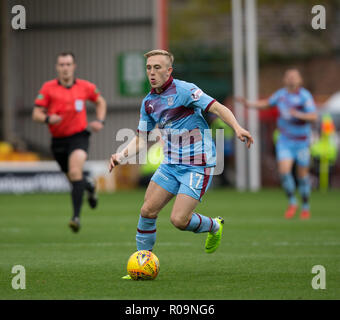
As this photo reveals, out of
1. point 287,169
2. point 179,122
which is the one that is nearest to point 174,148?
point 179,122

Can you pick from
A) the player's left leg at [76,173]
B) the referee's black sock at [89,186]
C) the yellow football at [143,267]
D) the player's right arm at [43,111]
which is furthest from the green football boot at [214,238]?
the referee's black sock at [89,186]

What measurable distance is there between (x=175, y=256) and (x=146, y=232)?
1505mm

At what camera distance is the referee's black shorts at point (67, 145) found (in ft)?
40.8

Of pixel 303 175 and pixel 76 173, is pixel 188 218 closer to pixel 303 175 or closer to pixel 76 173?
pixel 76 173

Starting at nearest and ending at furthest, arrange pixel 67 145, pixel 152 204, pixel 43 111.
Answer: pixel 152 204 → pixel 43 111 → pixel 67 145

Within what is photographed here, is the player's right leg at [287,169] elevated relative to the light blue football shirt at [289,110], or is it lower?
lower

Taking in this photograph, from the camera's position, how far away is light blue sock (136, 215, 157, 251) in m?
8.09

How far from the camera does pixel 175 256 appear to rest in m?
9.54

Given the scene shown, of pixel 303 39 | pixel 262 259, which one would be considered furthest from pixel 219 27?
pixel 262 259

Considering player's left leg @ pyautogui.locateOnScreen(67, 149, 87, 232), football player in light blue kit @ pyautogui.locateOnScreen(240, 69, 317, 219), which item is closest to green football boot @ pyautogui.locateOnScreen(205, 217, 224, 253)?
player's left leg @ pyautogui.locateOnScreen(67, 149, 87, 232)

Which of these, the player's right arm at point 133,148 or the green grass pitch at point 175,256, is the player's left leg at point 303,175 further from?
the player's right arm at point 133,148

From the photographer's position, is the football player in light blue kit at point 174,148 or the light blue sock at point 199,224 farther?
the light blue sock at point 199,224

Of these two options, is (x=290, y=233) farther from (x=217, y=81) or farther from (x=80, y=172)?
(x=217, y=81)

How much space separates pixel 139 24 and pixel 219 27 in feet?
42.1
